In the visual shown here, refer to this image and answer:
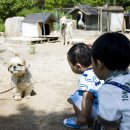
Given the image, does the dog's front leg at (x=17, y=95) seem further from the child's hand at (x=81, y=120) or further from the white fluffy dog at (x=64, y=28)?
the white fluffy dog at (x=64, y=28)

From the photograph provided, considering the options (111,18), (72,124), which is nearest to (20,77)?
(72,124)

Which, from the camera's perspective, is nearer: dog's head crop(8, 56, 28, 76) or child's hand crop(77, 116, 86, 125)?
child's hand crop(77, 116, 86, 125)

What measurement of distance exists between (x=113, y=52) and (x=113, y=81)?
15 cm

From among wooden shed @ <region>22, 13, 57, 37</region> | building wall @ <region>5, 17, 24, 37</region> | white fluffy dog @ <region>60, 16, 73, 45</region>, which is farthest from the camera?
building wall @ <region>5, 17, 24, 37</region>

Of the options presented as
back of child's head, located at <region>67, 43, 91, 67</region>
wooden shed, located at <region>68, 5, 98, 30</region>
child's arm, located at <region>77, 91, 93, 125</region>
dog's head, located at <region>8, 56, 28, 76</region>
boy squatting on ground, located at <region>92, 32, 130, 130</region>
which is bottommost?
wooden shed, located at <region>68, 5, 98, 30</region>

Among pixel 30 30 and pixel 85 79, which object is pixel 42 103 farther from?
pixel 30 30

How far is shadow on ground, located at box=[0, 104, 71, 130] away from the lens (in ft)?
13.6

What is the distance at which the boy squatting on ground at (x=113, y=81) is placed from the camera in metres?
1.86

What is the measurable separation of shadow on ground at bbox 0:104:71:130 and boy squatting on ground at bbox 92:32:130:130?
2233 millimetres

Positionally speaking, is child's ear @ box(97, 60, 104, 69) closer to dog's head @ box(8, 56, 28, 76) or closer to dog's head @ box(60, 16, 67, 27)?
dog's head @ box(8, 56, 28, 76)

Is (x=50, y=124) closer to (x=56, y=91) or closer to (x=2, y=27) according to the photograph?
(x=56, y=91)

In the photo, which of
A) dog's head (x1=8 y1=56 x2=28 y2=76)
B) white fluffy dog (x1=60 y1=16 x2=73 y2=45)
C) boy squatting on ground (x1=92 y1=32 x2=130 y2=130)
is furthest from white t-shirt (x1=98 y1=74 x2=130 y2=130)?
white fluffy dog (x1=60 y1=16 x2=73 y2=45)

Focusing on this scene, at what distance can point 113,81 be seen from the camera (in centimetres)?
191

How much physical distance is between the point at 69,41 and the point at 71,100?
10.6 m
